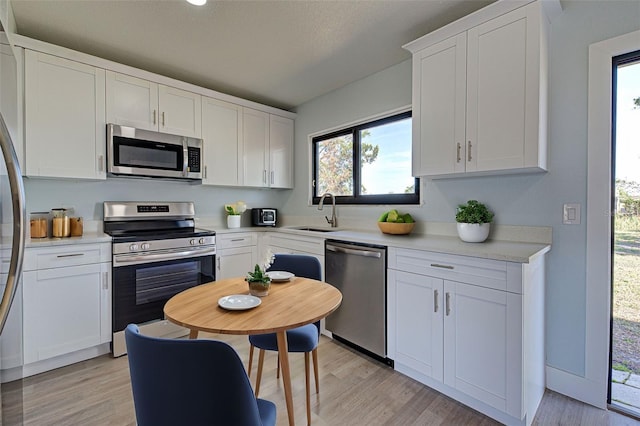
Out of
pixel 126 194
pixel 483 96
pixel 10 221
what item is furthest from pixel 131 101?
pixel 483 96

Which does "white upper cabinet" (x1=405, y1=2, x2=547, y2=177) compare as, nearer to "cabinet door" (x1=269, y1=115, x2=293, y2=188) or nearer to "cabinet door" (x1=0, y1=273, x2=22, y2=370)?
"cabinet door" (x1=269, y1=115, x2=293, y2=188)

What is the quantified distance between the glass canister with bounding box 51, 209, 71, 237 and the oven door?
1.70 ft

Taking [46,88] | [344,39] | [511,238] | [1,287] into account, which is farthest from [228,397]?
[46,88]

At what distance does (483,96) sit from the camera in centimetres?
191

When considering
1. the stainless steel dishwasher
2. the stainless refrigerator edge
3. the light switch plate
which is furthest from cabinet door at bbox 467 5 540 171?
the stainless refrigerator edge

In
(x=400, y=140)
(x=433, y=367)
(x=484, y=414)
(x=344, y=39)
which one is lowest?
(x=484, y=414)

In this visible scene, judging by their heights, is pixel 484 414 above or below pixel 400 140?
below

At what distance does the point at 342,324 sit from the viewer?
8.31 feet

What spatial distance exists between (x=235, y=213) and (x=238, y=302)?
2.46 m

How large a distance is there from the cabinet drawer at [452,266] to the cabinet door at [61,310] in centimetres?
226

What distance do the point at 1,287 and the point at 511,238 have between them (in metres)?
2.68

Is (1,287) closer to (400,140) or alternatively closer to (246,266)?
(246,266)

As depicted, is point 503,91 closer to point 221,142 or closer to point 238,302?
point 238,302

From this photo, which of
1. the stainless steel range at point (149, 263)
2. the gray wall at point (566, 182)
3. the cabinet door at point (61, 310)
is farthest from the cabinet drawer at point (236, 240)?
the gray wall at point (566, 182)
